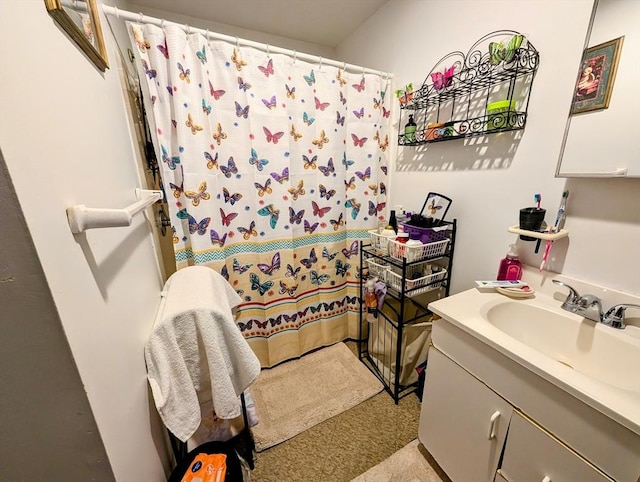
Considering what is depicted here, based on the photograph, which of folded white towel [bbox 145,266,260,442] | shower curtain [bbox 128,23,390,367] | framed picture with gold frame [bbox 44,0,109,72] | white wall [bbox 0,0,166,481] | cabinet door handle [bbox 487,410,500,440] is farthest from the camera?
shower curtain [bbox 128,23,390,367]

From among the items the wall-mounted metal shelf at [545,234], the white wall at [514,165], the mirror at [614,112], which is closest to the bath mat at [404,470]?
the white wall at [514,165]

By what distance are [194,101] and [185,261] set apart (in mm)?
807

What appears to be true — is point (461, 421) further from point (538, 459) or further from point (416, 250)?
point (416, 250)

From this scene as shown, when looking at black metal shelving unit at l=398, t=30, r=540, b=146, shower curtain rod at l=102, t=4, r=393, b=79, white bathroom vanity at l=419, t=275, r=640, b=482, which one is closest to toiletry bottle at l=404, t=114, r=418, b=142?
black metal shelving unit at l=398, t=30, r=540, b=146

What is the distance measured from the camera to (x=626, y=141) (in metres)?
0.79

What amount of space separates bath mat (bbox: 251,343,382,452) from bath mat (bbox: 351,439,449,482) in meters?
0.31

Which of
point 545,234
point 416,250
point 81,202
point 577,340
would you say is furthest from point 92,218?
point 577,340

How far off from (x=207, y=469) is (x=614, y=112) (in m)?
1.74

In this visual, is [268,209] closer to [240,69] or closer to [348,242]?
[348,242]

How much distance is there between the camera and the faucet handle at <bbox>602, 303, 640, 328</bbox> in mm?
816

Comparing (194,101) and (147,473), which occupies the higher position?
(194,101)

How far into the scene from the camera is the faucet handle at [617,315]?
2.68ft

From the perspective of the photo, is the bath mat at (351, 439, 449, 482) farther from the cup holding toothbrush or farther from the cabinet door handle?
the cup holding toothbrush

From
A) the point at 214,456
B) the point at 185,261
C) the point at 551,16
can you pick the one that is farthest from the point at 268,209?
the point at 551,16
